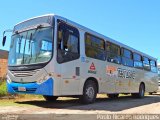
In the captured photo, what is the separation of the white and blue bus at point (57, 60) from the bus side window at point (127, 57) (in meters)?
2.51

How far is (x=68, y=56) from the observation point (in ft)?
41.7

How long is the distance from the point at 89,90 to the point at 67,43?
2.52 metres

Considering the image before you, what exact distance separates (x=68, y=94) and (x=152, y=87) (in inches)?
529

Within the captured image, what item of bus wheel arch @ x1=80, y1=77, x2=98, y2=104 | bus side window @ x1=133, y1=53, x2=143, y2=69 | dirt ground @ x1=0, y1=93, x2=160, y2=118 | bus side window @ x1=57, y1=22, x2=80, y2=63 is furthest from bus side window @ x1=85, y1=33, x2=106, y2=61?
bus side window @ x1=133, y1=53, x2=143, y2=69

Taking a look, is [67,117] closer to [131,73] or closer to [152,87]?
[131,73]

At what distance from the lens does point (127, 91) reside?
19.0m

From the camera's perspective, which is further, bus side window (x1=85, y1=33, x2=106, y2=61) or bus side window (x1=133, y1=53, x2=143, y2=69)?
bus side window (x1=133, y1=53, x2=143, y2=69)

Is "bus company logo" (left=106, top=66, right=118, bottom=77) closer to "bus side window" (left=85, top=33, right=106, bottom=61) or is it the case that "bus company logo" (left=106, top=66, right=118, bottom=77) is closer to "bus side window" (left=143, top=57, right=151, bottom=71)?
"bus side window" (left=85, top=33, right=106, bottom=61)

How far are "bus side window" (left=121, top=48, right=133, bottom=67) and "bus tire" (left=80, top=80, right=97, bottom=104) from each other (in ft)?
15.0

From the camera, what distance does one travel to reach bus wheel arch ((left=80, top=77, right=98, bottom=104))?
13766 millimetres

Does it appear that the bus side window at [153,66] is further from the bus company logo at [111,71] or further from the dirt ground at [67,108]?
the dirt ground at [67,108]

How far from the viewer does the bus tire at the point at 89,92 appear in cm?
1378

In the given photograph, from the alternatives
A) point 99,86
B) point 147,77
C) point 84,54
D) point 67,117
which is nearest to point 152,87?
point 147,77

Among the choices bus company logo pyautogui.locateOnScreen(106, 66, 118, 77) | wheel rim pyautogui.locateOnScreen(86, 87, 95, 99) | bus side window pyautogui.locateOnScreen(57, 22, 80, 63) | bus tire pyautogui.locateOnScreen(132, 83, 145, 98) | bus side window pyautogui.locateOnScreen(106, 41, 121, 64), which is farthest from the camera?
bus tire pyautogui.locateOnScreen(132, 83, 145, 98)
